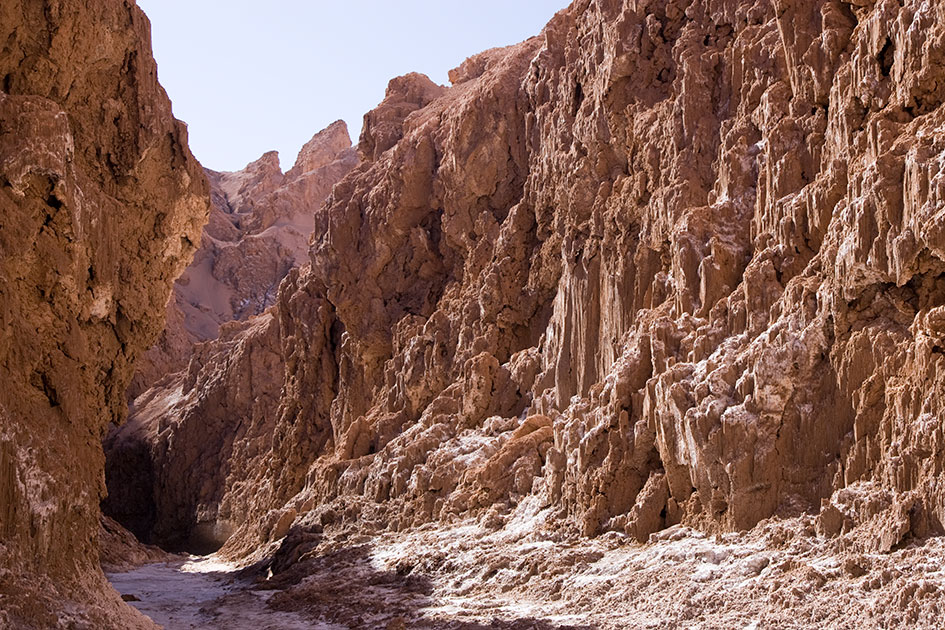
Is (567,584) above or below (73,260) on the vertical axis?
below

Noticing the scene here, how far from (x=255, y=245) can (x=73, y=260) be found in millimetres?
81688

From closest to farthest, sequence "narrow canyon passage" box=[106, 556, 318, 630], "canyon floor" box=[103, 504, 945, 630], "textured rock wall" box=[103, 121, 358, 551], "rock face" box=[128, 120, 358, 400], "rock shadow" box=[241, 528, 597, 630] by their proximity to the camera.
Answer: "canyon floor" box=[103, 504, 945, 630], "rock shadow" box=[241, 528, 597, 630], "narrow canyon passage" box=[106, 556, 318, 630], "textured rock wall" box=[103, 121, 358, 551], "rock face" box=[128, 120, 358, 400]

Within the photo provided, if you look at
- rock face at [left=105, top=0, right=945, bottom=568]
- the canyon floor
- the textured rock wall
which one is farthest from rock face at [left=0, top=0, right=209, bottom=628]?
the textured rock wall

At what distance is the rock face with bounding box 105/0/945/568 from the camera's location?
2206cm

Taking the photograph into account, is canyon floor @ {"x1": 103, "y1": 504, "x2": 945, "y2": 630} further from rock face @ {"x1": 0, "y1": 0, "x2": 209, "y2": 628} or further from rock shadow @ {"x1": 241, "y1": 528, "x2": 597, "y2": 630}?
rock face @ {"x1": 0, "y1": 0, "x2": 209, "y2": 628}

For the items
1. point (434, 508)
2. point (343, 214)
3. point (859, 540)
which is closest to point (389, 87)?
point (343, 214)

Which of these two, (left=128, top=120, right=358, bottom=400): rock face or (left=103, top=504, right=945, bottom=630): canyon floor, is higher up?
(left=128, top=120, right=358, bottom=400): rock face

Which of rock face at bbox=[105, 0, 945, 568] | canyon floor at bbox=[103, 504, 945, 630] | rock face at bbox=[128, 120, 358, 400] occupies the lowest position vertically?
canyon floor at bbox=[103, 504, 945, 630]

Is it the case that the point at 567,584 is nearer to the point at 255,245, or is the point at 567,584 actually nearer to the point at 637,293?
the point at 637,293

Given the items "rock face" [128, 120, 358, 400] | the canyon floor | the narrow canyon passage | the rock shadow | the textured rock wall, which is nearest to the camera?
the canyon floor

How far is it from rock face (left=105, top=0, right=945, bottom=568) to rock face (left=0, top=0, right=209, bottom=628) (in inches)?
458

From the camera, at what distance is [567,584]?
25.4 meters

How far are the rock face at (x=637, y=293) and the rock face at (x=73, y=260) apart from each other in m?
11.6

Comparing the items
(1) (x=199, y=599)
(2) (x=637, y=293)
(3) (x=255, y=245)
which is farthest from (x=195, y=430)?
(3) (x=255, y=245)
